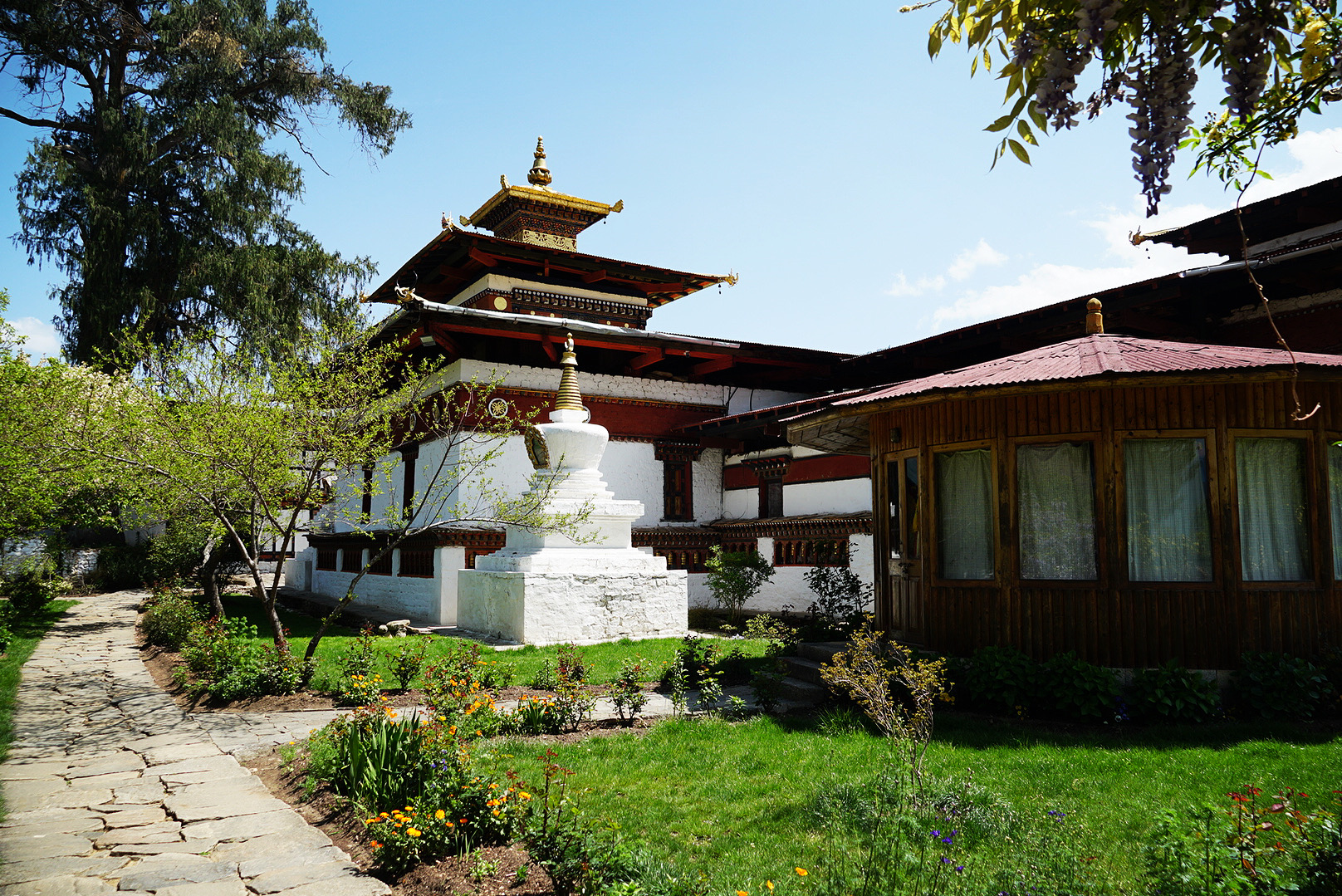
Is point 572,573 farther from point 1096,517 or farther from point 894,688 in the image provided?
point 1096,517

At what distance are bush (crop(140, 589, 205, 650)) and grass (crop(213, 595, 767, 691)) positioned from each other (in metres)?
1.03

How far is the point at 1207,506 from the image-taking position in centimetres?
730

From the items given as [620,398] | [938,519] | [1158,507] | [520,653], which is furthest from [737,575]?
[1158,507]

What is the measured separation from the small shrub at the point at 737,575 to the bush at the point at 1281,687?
8.65 m

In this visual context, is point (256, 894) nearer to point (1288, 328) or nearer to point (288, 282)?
point (1288, 328)

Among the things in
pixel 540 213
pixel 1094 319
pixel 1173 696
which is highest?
pixel 540 213

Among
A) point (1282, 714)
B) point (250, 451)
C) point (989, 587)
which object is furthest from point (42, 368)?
point (1282, 714)

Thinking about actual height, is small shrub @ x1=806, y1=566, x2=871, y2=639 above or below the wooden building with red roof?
below

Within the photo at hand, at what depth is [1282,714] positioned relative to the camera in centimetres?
674

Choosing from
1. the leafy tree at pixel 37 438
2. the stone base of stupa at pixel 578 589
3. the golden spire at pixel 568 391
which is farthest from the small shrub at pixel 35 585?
the golden spire at pixel 568 391

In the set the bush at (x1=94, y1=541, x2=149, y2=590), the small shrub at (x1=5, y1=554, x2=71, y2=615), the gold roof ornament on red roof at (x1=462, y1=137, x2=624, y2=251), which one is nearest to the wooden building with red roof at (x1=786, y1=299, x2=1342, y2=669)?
the gold roof ornament on red roof at (x1=462, y1=137, x2=624, y2=251)

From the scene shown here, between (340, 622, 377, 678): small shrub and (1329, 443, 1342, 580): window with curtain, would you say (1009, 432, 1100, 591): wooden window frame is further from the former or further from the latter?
(340, 622, 377, 678): small shrub

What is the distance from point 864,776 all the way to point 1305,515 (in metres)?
4.89

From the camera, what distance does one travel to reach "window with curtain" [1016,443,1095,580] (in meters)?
7.55
